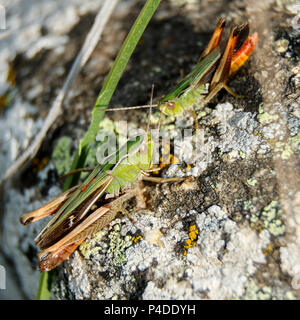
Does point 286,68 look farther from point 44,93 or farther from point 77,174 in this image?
point 44,93

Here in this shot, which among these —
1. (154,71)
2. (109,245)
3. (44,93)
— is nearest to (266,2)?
(154,71)

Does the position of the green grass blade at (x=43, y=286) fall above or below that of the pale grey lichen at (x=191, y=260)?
below

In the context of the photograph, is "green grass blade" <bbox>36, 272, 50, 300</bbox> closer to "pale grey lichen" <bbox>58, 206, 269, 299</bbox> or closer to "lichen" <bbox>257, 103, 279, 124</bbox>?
"pale grey lichen" <bbox>58, 206, 269, 299</bbox>

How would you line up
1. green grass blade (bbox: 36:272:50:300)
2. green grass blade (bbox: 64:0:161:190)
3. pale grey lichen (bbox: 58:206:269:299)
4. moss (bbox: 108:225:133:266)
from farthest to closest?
green grass blade (bbox: 36:272:50:300) < green grass blade (bbox: 64:0:161:190) < moss (bbox: 108:225:133:266) < pale grey lichen (bbox: 58:206:269:299)

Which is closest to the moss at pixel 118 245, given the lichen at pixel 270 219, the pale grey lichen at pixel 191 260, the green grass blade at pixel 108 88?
the pale grey lichen at pixel 191 260

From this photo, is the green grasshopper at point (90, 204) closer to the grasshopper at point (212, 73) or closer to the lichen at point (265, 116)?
the grasshopper at point (212, 73)

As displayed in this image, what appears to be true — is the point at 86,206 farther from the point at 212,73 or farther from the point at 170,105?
the point at 212,73

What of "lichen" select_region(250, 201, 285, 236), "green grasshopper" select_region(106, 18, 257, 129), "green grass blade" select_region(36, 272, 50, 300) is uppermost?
"green grasshopper" select_region(106, 18, 257, 129)

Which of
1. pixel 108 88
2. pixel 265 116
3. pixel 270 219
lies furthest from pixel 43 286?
pixel 265 116

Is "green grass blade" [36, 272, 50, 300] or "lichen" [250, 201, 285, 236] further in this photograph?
"green grass blade" [36, 272, 50, 300]

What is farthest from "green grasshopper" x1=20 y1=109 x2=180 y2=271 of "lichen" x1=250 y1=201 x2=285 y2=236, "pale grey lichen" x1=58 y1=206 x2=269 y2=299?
"lichen" x1=250 y1=201 x2=285 y2=236

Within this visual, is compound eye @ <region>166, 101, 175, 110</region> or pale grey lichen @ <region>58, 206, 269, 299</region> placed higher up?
compound eye @ <region>166, 101, 175, 110</region>
